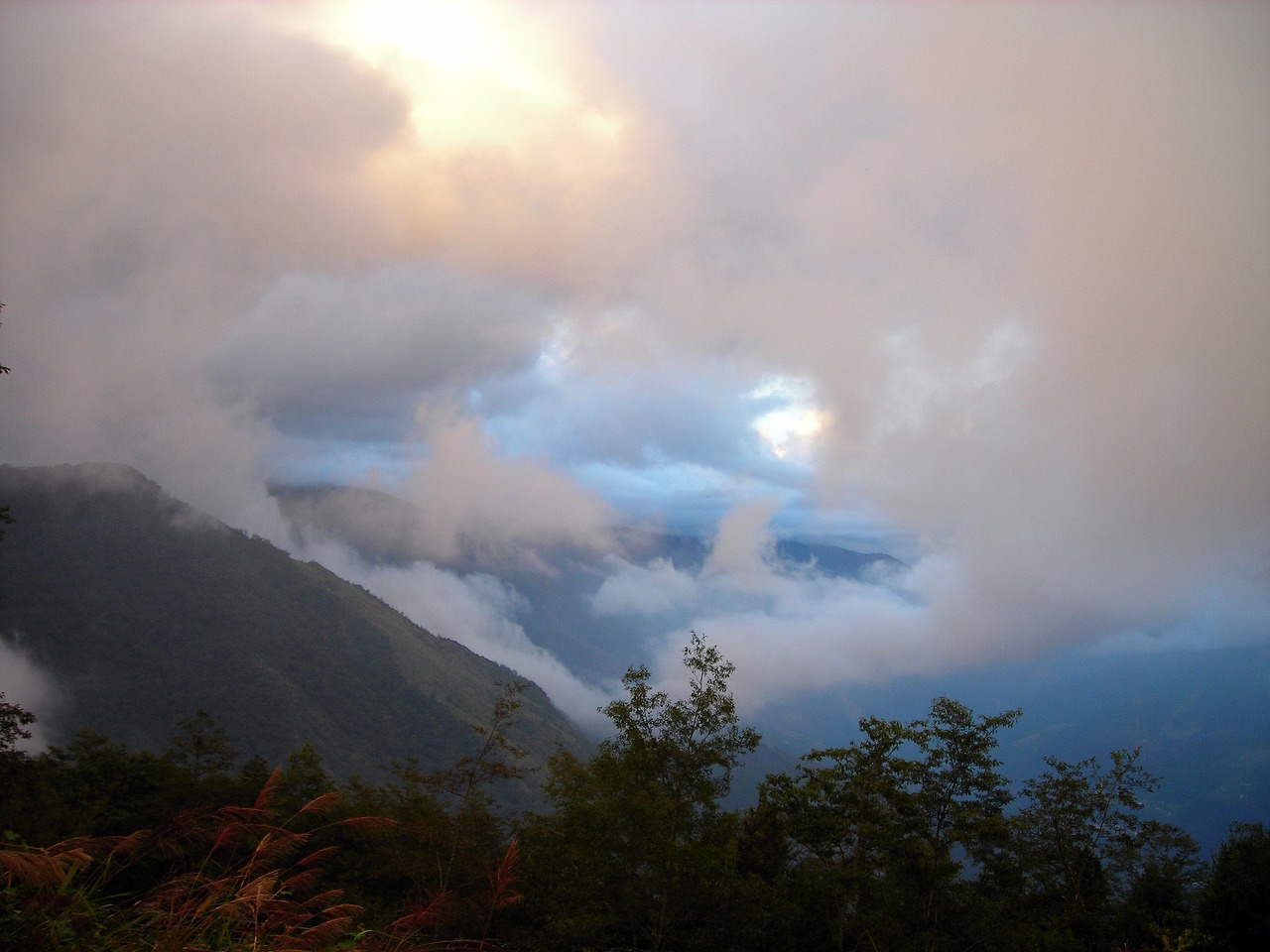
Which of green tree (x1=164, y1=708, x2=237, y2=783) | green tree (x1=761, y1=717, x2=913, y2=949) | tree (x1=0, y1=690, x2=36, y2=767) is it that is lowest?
green tree (x1=164, y1=708, x2=237, y2=783)

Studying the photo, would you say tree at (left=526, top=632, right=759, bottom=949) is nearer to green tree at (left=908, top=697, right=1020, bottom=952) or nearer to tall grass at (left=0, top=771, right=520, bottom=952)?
green tree at (left=908, top=697, right=1020, bottom=952)

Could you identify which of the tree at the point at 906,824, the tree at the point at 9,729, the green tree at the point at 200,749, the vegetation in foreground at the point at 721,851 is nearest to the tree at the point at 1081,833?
the vegetation in foreground at the point at 721,851

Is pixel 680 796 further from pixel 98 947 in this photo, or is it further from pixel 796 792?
pixel 98 947

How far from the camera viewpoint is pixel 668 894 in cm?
2259

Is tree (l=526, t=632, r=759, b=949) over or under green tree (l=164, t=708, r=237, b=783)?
over

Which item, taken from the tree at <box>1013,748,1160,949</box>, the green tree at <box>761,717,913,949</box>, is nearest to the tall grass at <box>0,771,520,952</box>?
the green tree at <box>761,717,913,949</box>

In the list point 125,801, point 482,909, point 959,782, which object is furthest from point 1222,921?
point 125,801

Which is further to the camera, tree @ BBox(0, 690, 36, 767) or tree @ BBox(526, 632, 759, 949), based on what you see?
tree @ BBox(0, 690, 36, 767)

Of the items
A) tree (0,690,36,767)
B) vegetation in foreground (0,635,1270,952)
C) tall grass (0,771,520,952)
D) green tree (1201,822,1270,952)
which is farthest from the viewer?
tree (0,690,36,767)

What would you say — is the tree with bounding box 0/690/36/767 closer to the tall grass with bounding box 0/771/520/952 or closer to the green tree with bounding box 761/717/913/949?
the green tree with bounding box 761/717/913/949

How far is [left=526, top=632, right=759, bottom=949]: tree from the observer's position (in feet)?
72.0

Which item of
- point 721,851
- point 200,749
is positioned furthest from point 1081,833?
point 200,749

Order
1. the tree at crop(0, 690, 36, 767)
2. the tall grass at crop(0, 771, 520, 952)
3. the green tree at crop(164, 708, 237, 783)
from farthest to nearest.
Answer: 1. the green tree at crop(164, 708, 237, 783)
2. the tree at crop(0, 690, 36, 767)
3. the tall grass at crop(0, 771, 520, 952)

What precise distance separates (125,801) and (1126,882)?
62.7 meters
